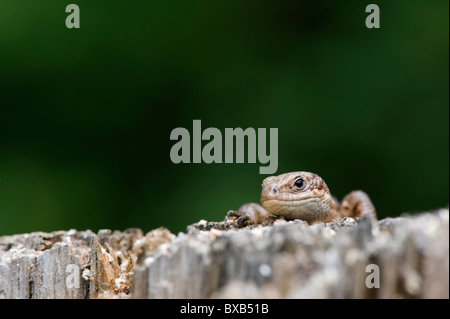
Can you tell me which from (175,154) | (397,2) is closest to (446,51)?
(397,2)

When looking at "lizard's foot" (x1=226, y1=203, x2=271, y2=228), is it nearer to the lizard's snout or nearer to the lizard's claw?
the lizard's claw

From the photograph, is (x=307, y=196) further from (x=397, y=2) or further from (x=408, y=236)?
(x=397, y=2)

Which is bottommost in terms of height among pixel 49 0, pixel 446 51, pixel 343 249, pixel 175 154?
pixel 343 249

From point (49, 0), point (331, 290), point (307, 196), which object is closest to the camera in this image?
point (331, 290)

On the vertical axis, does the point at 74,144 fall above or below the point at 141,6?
below

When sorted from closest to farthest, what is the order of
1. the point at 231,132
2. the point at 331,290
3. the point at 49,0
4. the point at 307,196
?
the point at 331,290
the point at 307,196
the point at 49,0
the point at 231,132

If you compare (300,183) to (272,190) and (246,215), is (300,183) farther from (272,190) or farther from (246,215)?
(246,215)

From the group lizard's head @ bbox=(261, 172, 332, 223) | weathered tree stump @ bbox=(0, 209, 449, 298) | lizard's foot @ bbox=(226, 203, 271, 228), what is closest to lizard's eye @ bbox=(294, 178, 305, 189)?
lizard's head @ bbox=(261, 172, 332, 223)

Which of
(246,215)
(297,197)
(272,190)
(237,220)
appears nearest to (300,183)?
(297,197)
